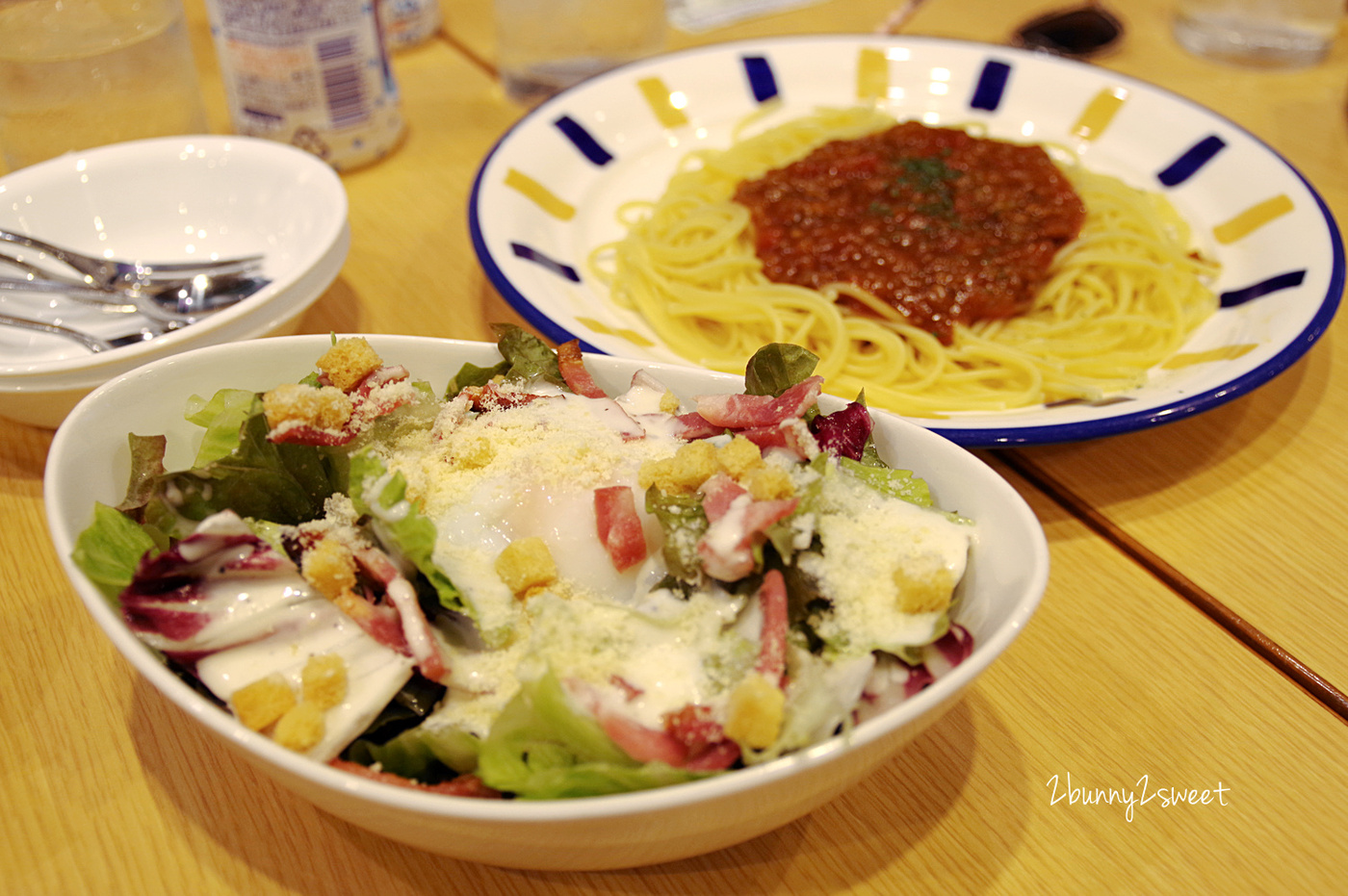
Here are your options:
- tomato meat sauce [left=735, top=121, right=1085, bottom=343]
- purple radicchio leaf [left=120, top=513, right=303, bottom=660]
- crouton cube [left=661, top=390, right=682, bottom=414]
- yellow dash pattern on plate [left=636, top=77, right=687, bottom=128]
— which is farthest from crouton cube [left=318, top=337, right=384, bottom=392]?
yellow dash pattern on plate [left=636, top=77, right=687, bottom=128]

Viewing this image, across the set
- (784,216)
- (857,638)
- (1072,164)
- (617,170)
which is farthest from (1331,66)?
(857,638)

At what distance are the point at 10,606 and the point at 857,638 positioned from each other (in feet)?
3.92

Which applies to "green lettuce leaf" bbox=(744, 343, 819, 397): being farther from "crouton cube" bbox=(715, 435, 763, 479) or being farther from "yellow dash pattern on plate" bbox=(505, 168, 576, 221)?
"yellow dash pattern on plate" bbox=(505, 168, 576, 221)

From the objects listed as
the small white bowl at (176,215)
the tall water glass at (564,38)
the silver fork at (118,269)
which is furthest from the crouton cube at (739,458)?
the tall water glass at (564,38)

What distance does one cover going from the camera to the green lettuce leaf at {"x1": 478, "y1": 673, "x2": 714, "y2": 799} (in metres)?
0.83


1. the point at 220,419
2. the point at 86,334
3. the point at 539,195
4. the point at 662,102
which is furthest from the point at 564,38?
the point at 220,419

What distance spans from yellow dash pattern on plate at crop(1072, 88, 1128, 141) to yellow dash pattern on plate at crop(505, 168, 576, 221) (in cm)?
142

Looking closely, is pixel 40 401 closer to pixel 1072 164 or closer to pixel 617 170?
pixel 617 170

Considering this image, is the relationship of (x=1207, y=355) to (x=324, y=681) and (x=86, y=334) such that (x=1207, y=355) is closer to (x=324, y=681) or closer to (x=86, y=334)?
(x=324, y=681)

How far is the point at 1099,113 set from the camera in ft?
8.63

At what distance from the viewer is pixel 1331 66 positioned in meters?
3.13

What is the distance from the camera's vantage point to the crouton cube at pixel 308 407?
107 centimetres

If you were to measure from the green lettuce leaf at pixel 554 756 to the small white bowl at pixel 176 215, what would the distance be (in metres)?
0.98

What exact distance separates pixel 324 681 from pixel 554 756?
22cm
